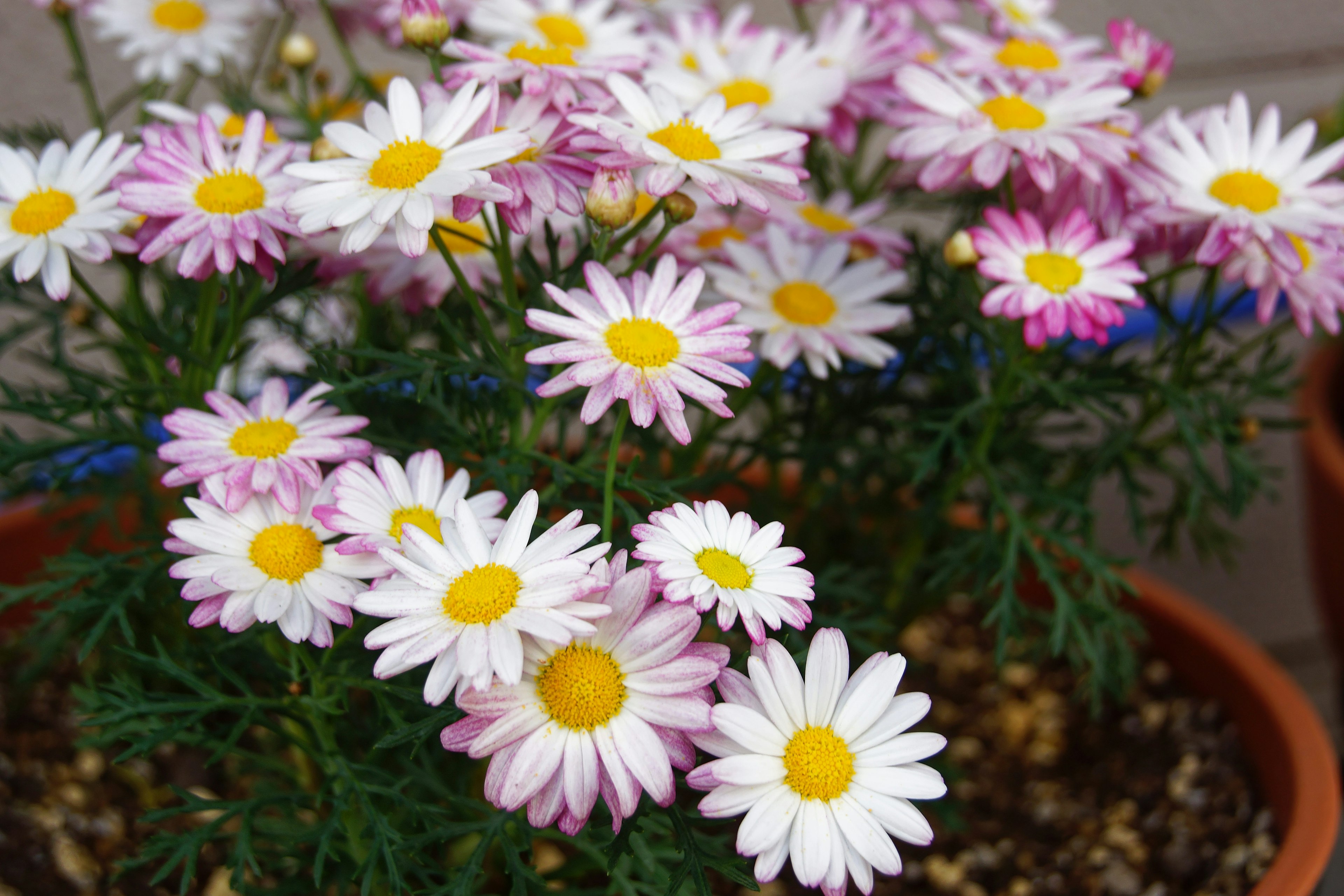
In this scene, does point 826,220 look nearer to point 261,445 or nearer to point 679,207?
point 679,207

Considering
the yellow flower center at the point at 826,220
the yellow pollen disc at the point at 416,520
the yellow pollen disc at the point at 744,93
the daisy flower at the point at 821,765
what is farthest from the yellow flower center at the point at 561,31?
the daisy flower at the point at 821,765

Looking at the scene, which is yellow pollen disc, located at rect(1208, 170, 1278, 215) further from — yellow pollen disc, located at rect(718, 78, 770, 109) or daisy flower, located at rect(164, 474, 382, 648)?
daisy flower, located at rect(164, 474, 382, 648)

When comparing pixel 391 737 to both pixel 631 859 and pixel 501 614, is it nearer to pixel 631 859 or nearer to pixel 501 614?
pixel 501 614

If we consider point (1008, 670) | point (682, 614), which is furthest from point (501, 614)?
point (1008, 670)

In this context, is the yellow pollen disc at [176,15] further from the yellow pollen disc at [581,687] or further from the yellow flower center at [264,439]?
the yellow pollen disc at [581,687]

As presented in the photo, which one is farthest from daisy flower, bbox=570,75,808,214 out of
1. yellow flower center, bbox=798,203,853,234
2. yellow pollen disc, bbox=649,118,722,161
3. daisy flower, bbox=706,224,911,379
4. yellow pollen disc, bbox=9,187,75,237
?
yellow pollen disc, bbox=9,187,75,237

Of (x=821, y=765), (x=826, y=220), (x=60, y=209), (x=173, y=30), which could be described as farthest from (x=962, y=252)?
(x=173, y=30)
